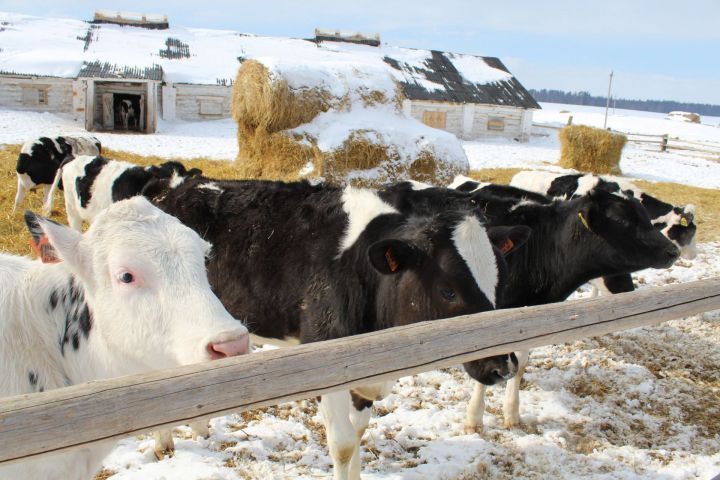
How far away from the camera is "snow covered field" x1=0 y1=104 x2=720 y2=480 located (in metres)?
3.84

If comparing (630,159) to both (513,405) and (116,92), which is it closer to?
(513,405)

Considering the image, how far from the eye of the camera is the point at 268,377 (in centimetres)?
167

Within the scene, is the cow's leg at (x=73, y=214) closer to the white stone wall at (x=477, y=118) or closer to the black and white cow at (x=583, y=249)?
the black and white cow at (x=583, y=249)

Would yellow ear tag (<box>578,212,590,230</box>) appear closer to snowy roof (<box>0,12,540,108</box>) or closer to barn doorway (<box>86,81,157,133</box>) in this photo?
snowy roof (<box>0,12,540,108</box>)

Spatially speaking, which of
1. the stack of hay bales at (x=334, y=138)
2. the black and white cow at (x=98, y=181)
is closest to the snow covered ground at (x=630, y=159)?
the stack of hay bales at (x=334, y=138)

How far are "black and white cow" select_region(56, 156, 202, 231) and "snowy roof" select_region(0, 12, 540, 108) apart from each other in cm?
1729

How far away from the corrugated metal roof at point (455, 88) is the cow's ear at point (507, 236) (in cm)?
2502

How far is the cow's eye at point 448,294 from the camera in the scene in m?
3.05

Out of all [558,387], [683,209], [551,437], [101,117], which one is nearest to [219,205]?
[551,437]

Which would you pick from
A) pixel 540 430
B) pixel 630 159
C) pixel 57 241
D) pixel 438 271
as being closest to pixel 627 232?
pixel 540 430

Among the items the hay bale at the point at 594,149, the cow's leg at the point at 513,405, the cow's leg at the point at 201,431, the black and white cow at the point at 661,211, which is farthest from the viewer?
the hay bale at the point at 594,149

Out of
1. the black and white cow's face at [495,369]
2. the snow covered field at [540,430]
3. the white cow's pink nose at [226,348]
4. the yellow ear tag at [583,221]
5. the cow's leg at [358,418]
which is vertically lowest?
the snow covered field at [540,430]

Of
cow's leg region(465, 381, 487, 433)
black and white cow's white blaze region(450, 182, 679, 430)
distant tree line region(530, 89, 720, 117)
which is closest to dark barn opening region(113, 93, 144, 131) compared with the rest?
black and white cow's white blaze region(450, 182, 679, 430)

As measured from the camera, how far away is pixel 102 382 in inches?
58.9
